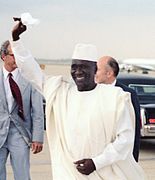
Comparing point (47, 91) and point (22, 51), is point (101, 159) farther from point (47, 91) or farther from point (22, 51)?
point (22, 51)

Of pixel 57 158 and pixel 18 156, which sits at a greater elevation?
pixel 57 158

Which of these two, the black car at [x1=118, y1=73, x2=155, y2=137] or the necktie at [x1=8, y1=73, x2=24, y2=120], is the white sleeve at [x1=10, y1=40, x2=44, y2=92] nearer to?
the necktie at [x1=8, y1=73, x2=24, y2=120]

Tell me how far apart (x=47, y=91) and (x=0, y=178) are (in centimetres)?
203

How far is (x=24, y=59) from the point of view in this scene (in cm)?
367

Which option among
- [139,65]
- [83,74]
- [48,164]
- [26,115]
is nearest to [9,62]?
[26,115]

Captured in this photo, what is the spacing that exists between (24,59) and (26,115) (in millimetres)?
1753

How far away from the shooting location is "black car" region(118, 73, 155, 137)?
11.1 m

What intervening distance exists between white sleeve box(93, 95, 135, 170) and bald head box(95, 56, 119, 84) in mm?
1425

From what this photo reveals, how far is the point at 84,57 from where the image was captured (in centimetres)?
352

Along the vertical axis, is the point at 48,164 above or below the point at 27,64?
below

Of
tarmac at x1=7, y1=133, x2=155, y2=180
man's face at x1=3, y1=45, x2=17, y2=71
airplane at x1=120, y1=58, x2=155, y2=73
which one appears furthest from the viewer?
airplane at x1=120, y1=58, x2=155, y2=73

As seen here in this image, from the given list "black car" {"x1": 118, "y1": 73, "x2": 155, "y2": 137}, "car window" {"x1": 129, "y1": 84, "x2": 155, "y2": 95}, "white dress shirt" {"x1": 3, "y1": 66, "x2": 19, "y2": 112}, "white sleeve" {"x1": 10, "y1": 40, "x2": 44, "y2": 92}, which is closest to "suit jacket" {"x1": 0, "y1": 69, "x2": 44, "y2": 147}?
"white dress shirt" {"x1": 3, "y1": 66, "x2": 19, "y2": 112}

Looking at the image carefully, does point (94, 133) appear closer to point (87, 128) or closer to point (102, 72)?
point (87, 128)

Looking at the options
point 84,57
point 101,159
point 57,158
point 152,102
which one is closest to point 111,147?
point 101,159
